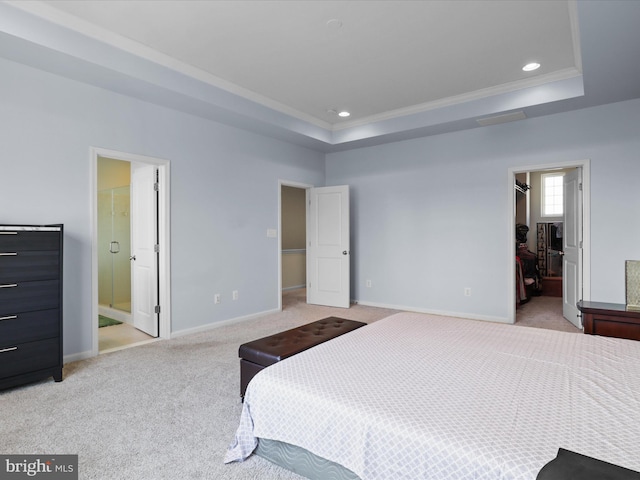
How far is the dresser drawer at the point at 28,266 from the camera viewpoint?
263 centimetres

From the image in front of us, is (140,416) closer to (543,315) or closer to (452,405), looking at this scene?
(452,405)

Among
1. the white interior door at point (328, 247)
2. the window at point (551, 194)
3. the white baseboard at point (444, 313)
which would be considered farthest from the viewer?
the window at point (551, 194)

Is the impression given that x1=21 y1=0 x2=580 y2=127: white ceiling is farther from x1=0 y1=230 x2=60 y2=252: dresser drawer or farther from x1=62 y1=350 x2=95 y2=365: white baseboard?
x1=62 y1=350 x2=95 y2=365: white baseboard

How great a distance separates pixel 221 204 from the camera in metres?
4.68

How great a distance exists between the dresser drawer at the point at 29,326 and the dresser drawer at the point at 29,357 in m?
0.04

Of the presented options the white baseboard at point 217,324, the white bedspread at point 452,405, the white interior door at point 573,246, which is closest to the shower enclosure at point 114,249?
the white baseboard at point 217,324

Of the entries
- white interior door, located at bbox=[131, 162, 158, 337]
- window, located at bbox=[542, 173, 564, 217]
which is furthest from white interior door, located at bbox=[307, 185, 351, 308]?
window, located at bbox=[542, 173, 564, 217]

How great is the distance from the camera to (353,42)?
128 inches

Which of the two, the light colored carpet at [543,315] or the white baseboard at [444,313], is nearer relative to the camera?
the light colored carpet at [543,315]

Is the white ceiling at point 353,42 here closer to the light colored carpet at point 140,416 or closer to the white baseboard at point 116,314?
the light colored carpet at point 140,416

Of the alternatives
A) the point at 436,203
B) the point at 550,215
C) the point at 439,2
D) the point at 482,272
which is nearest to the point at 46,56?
the point at 439,2

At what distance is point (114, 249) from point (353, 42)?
4499 mm

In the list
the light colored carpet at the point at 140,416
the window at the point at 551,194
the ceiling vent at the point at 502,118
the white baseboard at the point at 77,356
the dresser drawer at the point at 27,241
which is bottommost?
the light colored carpet at the point at 140,416

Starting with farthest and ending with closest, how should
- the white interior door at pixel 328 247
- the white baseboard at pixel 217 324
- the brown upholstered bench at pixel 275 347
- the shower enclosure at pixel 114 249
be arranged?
1. the white interior door at pixel 328 247
2. the shower enclosure at pixel 114 249
3. the white baseboard at pixel 217 324
4. the brown upholstered bench at pixel 275 347
